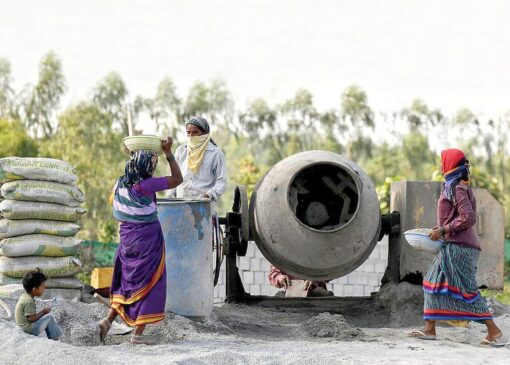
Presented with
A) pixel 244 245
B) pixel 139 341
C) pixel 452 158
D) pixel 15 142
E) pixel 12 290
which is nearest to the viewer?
pixel 139 341

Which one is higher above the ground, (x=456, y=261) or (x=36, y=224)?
(x=36, y=224)

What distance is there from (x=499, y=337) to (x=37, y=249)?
342cm

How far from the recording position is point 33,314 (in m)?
5.26

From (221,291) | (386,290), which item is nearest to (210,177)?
(386,290)

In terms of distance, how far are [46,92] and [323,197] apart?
19.9m

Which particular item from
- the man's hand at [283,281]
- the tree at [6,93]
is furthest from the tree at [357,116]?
the man's hand at [283,281]

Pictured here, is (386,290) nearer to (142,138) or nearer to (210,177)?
(210,177)

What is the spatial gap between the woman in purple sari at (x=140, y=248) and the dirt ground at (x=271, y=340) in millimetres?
188

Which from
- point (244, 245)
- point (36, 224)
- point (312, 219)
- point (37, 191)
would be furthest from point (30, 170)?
point (312, 219)

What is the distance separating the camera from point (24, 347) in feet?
15.7

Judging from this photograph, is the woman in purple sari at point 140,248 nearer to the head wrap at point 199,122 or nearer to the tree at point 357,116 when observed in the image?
the head wrap at point 199,122

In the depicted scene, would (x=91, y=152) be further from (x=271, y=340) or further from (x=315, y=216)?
(x=271, y=340)

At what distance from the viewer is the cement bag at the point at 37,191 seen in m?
7.11

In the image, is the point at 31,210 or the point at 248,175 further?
the point at 248,175
